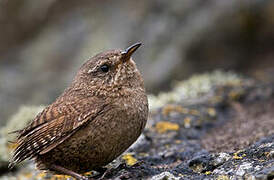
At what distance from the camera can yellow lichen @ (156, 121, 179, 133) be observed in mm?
6047

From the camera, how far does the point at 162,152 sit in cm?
539

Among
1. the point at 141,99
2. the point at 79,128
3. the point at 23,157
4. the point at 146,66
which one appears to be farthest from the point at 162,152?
the point at 146,66

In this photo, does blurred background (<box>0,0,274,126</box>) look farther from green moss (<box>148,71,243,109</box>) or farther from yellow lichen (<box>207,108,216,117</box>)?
yellow lichen (<box>207,108,216,117</box>)

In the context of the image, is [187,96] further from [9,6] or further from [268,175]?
[9,6]

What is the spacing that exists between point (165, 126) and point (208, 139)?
0.64 m

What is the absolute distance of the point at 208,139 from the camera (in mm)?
5902

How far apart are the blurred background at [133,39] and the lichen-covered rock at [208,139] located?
110 centimetres

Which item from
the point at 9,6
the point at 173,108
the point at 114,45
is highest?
the point at 9,6

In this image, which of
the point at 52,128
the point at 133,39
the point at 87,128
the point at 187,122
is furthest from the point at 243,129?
the point at 133,39

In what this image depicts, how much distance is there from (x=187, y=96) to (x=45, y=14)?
16.1ft

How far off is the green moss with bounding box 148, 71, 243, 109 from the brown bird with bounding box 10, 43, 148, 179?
2.32m

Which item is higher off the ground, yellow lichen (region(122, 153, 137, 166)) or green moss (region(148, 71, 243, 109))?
green moss (region(148, 71, 243, 109))

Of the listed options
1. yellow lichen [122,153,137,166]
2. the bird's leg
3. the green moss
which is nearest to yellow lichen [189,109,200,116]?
the green moss

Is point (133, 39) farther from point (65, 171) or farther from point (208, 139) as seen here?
point (65, 171)
